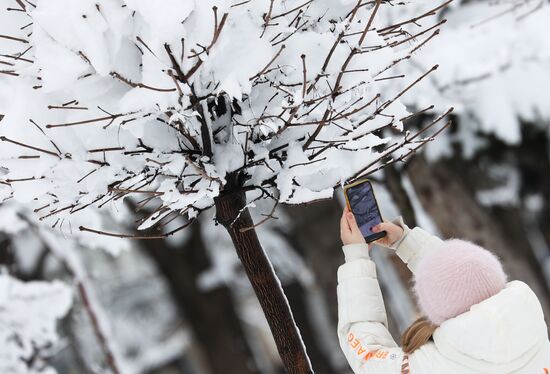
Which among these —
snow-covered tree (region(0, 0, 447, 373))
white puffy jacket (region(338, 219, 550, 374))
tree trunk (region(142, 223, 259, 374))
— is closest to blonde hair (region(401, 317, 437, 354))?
white puffy jacket (region(338, 219, 550, 374))

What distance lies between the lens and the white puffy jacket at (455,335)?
2705 mm

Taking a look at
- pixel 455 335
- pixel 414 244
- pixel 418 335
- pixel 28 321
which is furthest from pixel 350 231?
pixel 28 321

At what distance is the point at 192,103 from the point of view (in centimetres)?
252

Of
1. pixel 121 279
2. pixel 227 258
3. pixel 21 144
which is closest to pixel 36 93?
pixel 21 144

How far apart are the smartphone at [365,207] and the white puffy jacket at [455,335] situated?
0.32ft

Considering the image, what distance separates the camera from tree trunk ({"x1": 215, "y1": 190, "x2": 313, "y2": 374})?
10.0ft

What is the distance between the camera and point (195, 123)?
106 inches

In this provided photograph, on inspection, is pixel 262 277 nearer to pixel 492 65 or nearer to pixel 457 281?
pixel 457 281

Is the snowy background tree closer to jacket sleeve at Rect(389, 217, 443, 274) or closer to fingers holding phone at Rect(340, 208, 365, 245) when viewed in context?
fingers holding phone at Rect(340, 208, 365, 245)

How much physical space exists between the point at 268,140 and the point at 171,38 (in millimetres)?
686

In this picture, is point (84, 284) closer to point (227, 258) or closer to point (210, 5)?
point (210, 5)

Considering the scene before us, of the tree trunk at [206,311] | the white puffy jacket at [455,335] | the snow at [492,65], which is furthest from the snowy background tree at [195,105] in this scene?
the tree trunk at [206,311]

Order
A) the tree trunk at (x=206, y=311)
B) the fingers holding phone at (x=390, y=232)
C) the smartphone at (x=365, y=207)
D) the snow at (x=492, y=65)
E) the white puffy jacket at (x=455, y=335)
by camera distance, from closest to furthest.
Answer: the white puffy jacket at (x=455, y=335), the smartphone at (x=365, y=207), the fingers holding phone at (x=390, y=232), the snow at (x=492, y=65), the tree trunk at (x=206, y=311)

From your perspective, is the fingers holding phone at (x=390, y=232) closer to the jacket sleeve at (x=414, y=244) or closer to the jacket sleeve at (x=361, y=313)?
the jacket sleeve at (x=414, y=244)
